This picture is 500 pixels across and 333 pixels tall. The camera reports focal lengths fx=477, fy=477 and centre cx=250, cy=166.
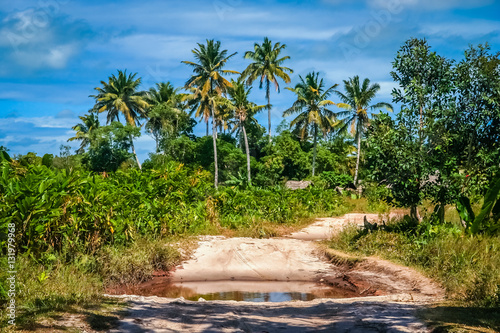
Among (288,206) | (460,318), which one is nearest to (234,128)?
(288,206)

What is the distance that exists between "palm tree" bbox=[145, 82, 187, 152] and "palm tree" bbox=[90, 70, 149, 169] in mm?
1344

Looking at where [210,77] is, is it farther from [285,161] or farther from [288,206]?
[288,206]

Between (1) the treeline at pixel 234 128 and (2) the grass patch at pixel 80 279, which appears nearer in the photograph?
(2) the grass patch at pixel 80 279

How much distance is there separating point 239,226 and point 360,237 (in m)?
4.61

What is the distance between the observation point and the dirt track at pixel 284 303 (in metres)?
5.97

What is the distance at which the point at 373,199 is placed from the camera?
88.8 ft

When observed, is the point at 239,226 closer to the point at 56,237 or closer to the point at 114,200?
the point at 114,200

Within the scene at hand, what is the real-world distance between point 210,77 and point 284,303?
3801 centimetres

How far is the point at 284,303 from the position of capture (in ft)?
26.0

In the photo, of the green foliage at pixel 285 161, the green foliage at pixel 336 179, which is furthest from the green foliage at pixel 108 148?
the green foliage at pixel 336 179

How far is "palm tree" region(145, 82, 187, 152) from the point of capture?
51.1m

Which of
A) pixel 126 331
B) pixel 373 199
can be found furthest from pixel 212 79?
pixel 126 331

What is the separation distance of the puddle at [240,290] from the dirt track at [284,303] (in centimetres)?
16

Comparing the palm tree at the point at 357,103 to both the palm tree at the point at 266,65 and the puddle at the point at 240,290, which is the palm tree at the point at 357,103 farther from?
the puddle at the point at 240,290
